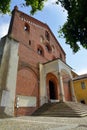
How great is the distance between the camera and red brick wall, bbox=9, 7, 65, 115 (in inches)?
559

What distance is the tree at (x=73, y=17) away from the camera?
6703 mm

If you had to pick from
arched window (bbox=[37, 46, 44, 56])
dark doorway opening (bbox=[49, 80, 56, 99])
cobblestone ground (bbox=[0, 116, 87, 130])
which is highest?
arched window (bbox=[37, 46, 44, 56])

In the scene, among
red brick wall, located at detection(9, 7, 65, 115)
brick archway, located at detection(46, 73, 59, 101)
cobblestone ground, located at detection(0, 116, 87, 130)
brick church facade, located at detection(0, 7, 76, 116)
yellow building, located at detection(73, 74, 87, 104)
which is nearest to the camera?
cobblestone ground, located at detection(0, 116, 87, 130)

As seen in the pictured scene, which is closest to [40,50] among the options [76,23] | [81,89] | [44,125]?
[81,89]

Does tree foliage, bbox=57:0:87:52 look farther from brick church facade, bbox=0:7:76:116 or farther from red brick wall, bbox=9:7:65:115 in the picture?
red brick wall, bbox=9:7:65:115

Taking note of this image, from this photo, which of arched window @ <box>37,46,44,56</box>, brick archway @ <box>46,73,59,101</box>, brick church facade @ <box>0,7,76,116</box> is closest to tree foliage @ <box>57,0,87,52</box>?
brick church facade @ <box>0,7,76,116</box>

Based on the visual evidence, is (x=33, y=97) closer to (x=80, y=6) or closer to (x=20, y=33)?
(x=20, y=33)

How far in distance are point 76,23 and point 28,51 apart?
10128mm

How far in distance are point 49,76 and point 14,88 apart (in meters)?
8.00

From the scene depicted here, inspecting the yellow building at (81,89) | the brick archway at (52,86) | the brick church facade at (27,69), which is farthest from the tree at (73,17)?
the yellow building at (81,89)

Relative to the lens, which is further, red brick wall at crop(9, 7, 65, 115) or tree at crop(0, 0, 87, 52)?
red brick wall at crop(9, 7, 65, 115)

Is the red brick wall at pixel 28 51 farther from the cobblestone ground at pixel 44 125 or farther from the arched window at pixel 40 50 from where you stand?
the cobblestone ground at pixel 44 125

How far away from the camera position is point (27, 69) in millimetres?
15258

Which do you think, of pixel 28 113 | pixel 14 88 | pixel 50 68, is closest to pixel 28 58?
pixel 50 68
